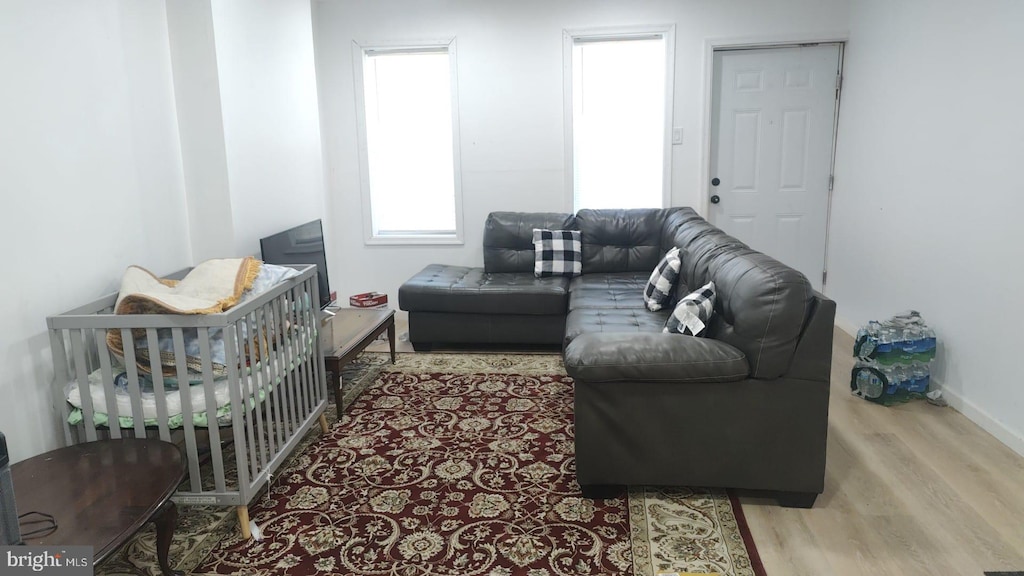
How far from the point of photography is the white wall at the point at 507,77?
4766 mm

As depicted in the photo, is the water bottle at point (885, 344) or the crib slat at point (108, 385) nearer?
the crib slat at point (108, 385)

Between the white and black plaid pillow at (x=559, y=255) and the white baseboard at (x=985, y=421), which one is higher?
the white and black plaid pillow at (x=559, y=255)

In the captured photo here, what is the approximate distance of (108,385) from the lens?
2.19 m

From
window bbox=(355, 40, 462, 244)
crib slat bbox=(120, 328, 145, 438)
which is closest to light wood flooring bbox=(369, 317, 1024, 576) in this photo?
crib slat bbox=(120, 328, 145, 438)

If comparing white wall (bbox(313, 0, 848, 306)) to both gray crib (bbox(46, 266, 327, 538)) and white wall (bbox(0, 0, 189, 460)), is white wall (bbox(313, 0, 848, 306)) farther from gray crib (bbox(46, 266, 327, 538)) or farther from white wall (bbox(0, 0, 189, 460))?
gray crib (bbox(46, 266, 327, 538))

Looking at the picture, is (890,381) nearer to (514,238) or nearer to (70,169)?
(514,238)

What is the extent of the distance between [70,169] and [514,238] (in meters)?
2.84

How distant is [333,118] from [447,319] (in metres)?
2.00

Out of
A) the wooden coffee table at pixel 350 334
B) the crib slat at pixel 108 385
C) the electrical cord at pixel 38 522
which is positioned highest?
the crib slat at pixel 108 385

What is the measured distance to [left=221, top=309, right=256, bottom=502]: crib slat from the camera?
2168 mm

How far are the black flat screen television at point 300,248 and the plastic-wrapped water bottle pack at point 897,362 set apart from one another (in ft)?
9.18

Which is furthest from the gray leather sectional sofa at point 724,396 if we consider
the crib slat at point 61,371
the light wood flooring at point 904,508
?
the crib slat at point 61,371

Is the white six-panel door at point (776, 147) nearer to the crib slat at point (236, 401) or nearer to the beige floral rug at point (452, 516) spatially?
the beige floral rug at point (452, 516)

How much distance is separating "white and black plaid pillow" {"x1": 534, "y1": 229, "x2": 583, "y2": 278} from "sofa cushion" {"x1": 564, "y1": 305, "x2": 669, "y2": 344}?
0.90 metres
